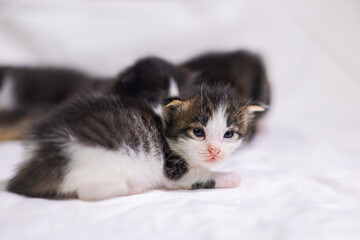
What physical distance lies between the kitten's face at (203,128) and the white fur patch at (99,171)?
211mm

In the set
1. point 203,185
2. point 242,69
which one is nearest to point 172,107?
point 203,185

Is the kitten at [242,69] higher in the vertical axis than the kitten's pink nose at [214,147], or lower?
higher

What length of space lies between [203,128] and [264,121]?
1.48m

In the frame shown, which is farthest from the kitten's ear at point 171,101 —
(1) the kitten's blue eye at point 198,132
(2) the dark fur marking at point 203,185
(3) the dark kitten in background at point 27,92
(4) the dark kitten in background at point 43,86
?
(3) the dark kitten in background at point 27,92

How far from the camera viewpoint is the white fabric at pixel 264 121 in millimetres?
1393

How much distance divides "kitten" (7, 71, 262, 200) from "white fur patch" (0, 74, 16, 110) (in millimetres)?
1238

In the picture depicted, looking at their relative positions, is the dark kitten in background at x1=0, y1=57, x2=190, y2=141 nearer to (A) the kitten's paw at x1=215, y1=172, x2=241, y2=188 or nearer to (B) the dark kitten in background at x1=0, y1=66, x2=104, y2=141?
(B) the dark kitten in background at x1=0, y1=66, x2=104, y2=141

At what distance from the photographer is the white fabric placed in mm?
1393

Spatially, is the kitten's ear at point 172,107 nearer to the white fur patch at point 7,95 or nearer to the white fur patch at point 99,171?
the white fur patch at point 99,171

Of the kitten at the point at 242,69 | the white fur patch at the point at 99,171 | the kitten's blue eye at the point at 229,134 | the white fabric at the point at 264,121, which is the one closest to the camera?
the white fabric at the point at 264,121

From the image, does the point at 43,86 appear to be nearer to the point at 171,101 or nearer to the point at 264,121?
the point at 171,101

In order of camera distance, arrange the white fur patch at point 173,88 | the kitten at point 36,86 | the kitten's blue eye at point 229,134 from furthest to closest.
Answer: the kitten at point 36,86
the white fur patch at point 173,88
the kitten's blue eye at point 229,134

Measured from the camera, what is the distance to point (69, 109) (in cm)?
166

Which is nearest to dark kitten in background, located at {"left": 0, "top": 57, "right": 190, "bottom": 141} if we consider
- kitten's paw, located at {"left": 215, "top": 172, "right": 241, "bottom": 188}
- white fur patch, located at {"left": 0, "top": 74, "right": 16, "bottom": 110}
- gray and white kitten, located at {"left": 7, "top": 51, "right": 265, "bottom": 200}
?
white fur patch, located at {"left": 0, "top": 74, "right": 16, "bottom": 110}
